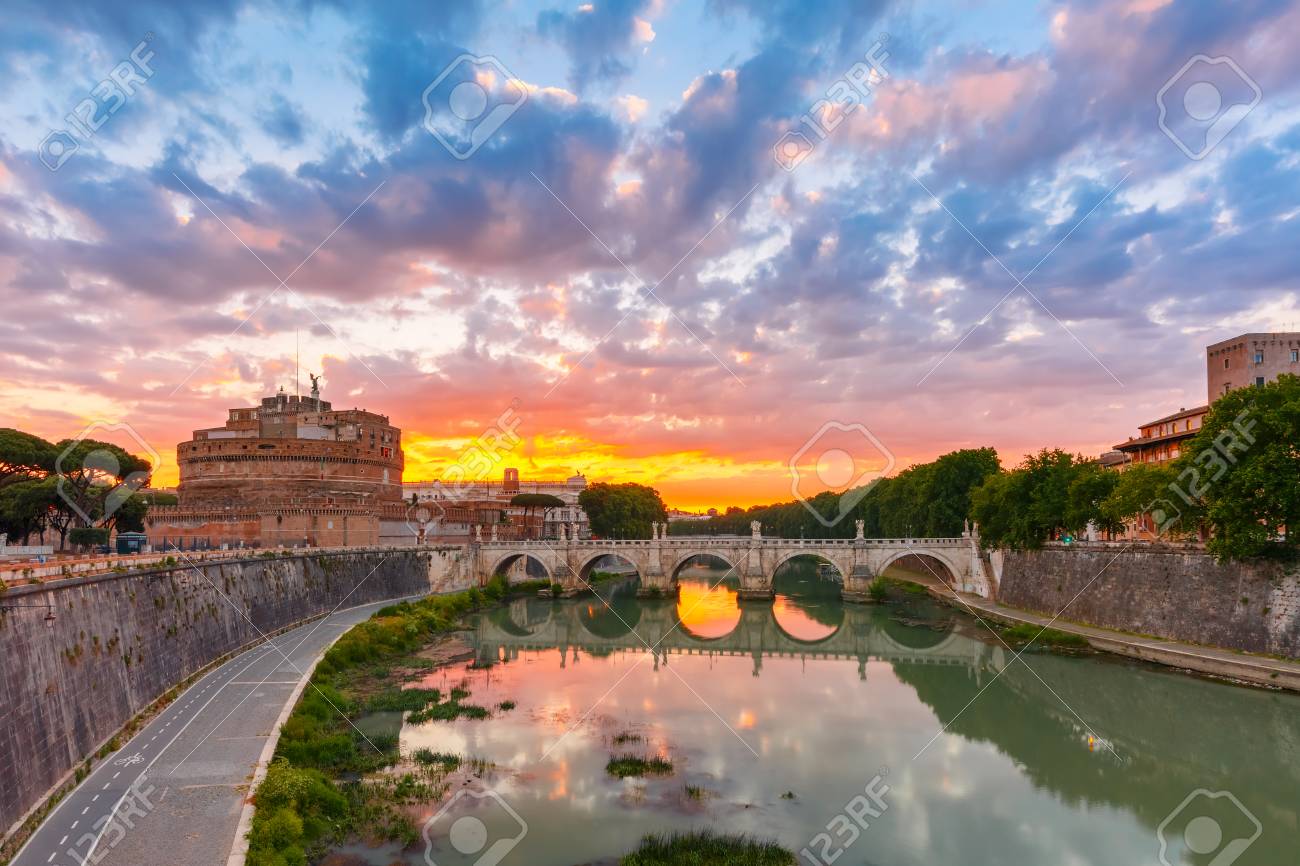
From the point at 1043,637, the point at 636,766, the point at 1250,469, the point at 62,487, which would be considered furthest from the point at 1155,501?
the point at 62,487

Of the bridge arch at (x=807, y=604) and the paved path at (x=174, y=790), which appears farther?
the bridge arch at (x=807, y=604)

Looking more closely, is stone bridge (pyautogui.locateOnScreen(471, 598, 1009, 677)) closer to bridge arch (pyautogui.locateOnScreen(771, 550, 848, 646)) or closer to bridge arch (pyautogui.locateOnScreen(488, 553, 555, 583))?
bridge arch (pyautogui.locateOnScreen(771, 550, 848, 646))

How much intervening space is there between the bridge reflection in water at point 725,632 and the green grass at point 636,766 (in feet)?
47.6

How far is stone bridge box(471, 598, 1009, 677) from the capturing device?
39938 mm

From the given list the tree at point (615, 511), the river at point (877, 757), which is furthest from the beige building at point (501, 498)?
the river at point (877, 757)

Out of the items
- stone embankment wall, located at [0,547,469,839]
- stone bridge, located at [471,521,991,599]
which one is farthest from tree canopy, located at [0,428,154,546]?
stone bridge, located at [471,521,991,599]

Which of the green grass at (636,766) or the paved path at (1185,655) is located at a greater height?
the paved path at (1185,655)

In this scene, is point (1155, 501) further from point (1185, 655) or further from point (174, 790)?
point (174, 790)

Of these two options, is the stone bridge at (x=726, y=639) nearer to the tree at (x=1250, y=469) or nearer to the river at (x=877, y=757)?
the river at (x=877, y=757)

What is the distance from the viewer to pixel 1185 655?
30.5m

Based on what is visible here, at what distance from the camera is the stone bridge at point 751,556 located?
56.5 metres

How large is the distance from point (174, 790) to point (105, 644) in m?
6.03

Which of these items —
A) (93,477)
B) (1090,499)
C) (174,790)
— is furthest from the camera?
(93,477)

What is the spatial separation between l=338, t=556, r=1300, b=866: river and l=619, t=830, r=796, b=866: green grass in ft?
1.60
